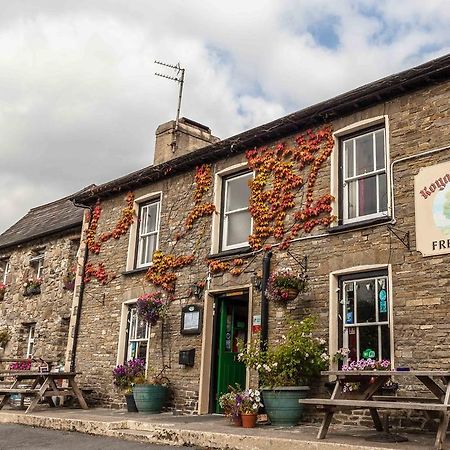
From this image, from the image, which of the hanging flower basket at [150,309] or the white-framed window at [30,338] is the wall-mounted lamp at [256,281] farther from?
the white-framed window at [30,338]

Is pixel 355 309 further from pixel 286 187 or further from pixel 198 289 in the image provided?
pixel 198 289

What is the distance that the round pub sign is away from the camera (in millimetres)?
8227

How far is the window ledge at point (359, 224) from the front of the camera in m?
8.94

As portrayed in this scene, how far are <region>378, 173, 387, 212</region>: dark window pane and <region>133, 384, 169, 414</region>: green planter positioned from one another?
547 centimetres

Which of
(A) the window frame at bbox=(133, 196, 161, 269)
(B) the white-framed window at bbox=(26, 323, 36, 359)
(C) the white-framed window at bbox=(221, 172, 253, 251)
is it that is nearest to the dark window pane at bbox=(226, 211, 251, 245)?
(C) the white-framed window at bbox=(221, 172, 253, 251)

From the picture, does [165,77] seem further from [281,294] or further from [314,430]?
[314,430]

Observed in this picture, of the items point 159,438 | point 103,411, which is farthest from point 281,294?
point 103,411

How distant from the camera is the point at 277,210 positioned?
10.6 m

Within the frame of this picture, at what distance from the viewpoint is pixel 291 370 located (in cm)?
884

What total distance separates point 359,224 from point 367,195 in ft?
2.17

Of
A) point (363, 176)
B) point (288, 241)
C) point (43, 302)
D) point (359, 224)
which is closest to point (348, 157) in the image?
point (363, 176)

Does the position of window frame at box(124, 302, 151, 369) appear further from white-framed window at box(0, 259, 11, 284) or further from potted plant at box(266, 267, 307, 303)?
white-framed window at box(0, 259, 11, 284)

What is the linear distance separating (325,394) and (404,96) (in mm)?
4900

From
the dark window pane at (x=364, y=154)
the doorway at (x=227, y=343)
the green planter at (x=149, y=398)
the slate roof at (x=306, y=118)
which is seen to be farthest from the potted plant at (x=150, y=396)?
the dark window pane at (x=364, y=154)
